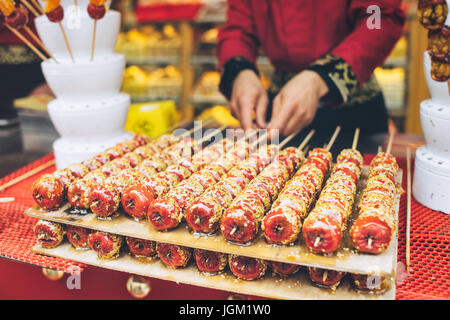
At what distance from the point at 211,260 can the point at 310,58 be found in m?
1.65

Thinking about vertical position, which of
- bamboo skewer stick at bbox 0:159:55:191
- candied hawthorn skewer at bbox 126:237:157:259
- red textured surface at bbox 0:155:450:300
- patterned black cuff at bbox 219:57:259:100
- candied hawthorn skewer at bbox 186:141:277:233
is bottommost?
red textured surface at bbox 0:155:450:300

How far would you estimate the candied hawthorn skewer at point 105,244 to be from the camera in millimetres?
1262

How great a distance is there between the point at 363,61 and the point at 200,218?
1.36 metres

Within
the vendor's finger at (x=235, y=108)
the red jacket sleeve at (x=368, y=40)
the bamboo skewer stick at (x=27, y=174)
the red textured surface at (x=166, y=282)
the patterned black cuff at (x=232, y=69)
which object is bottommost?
the red textured surface at (x=166, y=282)

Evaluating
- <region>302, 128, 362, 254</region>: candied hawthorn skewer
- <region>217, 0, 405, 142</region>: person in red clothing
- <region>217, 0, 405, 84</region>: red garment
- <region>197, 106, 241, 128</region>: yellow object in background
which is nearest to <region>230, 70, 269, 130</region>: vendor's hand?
<region>217, 0, 405, 142</region>: person in red clothing

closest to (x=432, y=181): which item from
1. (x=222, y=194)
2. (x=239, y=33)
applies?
Answer: (x=222, y=194)

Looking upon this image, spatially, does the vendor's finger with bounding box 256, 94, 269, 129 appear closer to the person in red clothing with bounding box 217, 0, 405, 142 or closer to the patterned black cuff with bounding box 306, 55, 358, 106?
the person in red clothing with bounding box 217, 0, 405, 142

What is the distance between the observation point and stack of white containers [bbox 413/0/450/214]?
1.47m

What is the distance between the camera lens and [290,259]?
107cm

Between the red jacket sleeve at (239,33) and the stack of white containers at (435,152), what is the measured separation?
1340 millimetres

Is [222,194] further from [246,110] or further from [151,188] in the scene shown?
[246,110]

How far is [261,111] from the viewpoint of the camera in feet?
6.95

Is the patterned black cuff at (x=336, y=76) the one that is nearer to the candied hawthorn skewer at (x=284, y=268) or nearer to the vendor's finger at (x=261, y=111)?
the vendor's finger at (x=261, y=111)

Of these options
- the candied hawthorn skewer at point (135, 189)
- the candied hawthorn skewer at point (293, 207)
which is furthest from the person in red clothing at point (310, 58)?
the candied hawthorn skewer at point (135, 189)
